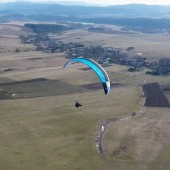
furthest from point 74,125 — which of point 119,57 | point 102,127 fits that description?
point 119,57

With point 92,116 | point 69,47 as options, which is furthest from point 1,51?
point 92,116

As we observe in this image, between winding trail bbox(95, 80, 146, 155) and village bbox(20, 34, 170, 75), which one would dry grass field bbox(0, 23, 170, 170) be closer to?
winding trail bbox(95, 80, 146, 155)

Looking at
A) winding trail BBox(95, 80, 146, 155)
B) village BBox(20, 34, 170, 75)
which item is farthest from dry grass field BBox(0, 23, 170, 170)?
village BBox(20, 34, 170, 75)

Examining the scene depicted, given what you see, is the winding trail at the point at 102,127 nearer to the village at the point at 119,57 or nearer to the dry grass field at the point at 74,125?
the dry grass field at the point at 74,125

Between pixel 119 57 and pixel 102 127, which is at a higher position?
pixel 102 127

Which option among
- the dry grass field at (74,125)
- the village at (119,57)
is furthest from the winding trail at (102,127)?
the village at (119,57)

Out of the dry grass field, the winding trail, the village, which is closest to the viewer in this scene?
the dry grass field

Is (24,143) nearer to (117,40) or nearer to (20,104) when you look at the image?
(20,104)

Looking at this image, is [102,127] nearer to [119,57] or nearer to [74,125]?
[74,125]
